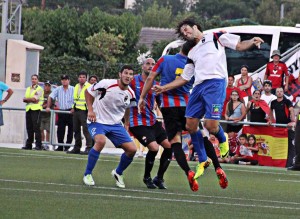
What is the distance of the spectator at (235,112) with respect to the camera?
2469 centimetres

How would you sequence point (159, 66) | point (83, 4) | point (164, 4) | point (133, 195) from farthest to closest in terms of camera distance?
point (164, 4) → point (83, 4) → point (159, 66) → point (133, 195)

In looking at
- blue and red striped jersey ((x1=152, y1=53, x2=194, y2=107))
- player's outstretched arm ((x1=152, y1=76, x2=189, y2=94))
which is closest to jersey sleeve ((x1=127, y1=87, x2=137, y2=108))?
blue and red striped jersey ((x1=152, y1=53, x2=194, y2=107))

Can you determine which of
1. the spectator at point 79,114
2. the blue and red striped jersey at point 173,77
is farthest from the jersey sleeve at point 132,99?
the spectator at point 79,114

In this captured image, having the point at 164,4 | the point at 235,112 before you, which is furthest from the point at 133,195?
the point at 164,4

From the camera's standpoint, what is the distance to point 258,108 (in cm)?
2447

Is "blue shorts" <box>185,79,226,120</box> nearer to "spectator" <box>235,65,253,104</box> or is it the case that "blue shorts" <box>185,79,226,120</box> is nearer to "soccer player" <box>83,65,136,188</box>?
"soccer player" <box>83,65,136,188</box>

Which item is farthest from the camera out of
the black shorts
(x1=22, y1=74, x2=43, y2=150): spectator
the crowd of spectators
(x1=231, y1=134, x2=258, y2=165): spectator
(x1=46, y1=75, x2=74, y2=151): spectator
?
(x1=46, y1=75, x2=74, y2=151): spectator

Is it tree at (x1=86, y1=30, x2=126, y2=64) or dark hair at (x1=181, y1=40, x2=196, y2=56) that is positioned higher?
dark hair at (x1=181, y1=40, x2=196, y2=56)

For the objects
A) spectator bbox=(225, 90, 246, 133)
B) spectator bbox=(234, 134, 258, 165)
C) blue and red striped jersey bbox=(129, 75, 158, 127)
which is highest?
blue and red striped jersey bbox=(129, 75, 158, 127)

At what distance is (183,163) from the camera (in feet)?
48.3

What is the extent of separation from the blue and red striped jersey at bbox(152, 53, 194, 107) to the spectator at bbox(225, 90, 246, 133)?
9532mm

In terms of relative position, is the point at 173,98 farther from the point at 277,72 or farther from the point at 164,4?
the point at 164,4

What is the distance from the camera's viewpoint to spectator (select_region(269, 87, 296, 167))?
2373 centimetres

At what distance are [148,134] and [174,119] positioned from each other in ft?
3.47
